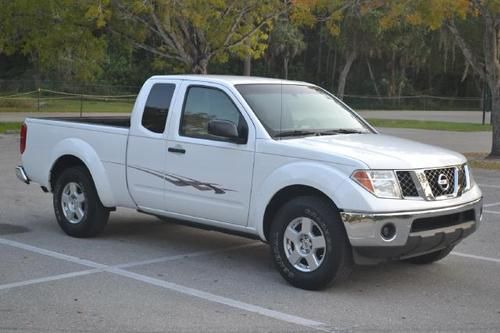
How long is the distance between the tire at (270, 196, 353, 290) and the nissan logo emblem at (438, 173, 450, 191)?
978mm

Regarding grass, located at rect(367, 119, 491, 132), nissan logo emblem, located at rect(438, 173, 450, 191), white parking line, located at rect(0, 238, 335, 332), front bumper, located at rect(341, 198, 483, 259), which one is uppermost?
nissan logo emblem, located at rect(438, 173, 450, 191)

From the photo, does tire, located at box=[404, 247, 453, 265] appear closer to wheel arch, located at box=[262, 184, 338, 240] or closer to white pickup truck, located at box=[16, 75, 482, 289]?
white pickup truck, located at box=[16, 75, 482, 289]

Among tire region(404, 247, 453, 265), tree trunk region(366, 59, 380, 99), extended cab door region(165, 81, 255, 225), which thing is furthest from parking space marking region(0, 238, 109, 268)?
tree trunk region(366, 59, 380, 99)

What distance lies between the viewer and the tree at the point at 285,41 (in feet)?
165

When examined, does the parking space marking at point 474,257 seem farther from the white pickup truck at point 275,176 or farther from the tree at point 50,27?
the tree at point 50,27

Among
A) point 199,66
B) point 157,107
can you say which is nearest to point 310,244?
point 157,107

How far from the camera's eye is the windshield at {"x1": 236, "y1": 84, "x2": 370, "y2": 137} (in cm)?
719

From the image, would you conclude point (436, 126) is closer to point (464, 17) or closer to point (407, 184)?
point (464, 17)

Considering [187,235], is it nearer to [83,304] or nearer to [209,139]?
[209,139]

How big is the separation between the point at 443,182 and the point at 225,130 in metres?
1.97

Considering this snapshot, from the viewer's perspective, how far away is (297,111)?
24.5ft

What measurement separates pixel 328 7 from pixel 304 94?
41.3ft

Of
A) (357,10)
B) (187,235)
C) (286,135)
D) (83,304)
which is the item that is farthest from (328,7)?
(83,304)

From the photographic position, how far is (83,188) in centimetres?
852
